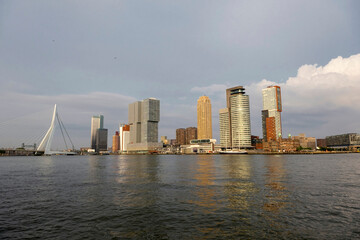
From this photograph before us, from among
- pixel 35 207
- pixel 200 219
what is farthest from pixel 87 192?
pixel 200 219

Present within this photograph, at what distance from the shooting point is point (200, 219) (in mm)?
20016

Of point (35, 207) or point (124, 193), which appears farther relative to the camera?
point (124, 193)

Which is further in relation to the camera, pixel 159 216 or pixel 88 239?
pixel 159 216

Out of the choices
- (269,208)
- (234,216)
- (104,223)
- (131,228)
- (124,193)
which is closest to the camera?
(131,228)

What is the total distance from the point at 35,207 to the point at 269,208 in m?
25.8

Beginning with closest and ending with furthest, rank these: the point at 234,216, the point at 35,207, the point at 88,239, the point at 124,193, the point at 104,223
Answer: the point at 88,239
the point at 104,223
the point at 234,216
the point at 35,207
the point at 124,193

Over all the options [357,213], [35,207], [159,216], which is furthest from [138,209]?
[357,213]

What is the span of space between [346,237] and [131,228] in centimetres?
1596

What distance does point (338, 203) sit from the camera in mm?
25438

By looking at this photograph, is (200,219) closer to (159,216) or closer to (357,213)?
(159,216)

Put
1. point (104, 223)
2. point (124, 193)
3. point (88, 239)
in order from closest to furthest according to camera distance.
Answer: point (88, 239) < point (104, 223) < point (124, 193)

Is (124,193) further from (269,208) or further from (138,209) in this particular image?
(269,208)

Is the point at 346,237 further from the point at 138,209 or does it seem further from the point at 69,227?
the point at 69,227

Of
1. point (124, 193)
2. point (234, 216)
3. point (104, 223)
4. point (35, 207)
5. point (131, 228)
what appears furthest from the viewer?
point (124, 193)
